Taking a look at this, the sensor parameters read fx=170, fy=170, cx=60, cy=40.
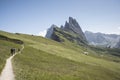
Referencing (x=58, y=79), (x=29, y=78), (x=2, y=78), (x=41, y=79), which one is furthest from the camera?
(x=58, y=79)

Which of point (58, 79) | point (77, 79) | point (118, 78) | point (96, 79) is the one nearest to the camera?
point (58, 79)

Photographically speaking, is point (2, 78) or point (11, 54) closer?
point (2, 78)

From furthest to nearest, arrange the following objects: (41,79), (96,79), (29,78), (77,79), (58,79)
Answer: (96,79) → (77,79) → (58,79) → (41,79) → (29,78)

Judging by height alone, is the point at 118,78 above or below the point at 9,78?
below

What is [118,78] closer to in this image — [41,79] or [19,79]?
[41,79]

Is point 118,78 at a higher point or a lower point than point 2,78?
lower

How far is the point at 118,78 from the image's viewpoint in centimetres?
8531

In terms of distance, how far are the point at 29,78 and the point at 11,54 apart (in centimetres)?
3407

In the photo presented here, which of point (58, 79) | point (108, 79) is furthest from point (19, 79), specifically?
point (108, 79)

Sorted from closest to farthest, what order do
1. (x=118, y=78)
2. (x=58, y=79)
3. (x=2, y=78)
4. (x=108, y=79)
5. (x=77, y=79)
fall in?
(x=2, y=78), (x=58, y=79), (x=77, y=79), (x=108, y=79), (x=118, y=78)

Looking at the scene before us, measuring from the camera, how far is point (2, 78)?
30594 millimetres

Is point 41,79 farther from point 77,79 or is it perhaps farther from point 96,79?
point 96,79

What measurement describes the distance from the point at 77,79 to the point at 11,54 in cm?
2930

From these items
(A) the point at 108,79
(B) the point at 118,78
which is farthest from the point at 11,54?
(B) the point at 118,78
